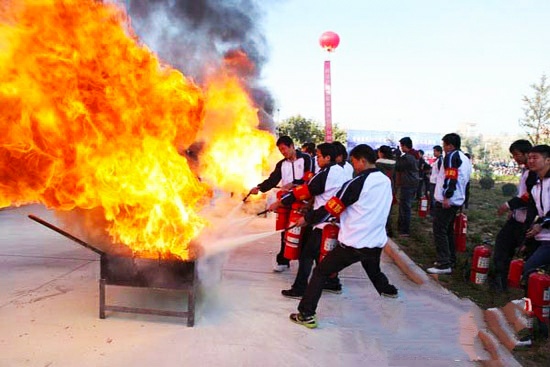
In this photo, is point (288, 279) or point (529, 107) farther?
point (529, 107)

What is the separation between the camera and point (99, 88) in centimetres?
425

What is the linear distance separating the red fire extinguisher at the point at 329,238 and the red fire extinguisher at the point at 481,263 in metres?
2.11

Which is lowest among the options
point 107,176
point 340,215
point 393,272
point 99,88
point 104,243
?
point 393,272

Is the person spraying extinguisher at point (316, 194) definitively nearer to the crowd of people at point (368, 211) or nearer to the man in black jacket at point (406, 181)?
the crowd of people at point (368, 211)

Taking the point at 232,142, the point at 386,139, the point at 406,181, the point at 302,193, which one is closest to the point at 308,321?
the point at 302,193

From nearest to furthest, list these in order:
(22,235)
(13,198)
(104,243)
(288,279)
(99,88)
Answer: (99,88) → (13,198) → (104,243) → (288,279) → (22,235)

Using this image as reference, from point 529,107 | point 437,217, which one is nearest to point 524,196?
point 437,217

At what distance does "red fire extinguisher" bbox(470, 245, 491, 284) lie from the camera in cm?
576

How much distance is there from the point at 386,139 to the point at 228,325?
24.6 meters

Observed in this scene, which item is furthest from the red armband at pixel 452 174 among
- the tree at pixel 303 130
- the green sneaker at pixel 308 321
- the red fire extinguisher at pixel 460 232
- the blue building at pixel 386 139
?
the tree at pixel 303 130

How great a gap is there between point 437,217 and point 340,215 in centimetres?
247

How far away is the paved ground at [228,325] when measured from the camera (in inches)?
148

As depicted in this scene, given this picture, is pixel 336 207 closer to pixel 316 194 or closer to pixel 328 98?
pixel 316 194

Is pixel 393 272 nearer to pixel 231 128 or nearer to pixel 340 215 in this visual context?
pixel 340 215
